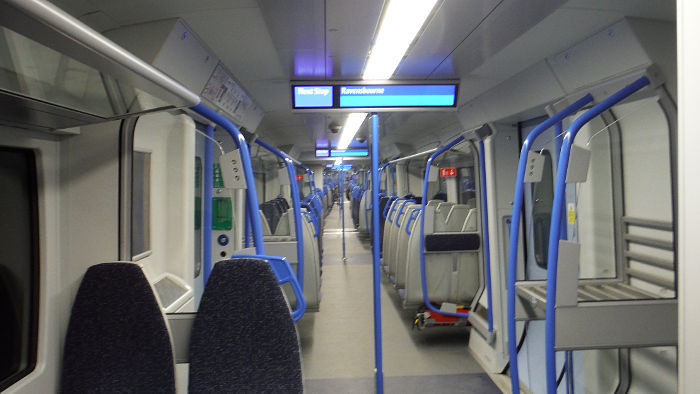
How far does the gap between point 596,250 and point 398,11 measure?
2.16m

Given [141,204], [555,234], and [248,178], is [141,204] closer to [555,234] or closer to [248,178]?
[248,178]

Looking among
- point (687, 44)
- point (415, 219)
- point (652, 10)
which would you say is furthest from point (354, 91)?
point (687, 44)

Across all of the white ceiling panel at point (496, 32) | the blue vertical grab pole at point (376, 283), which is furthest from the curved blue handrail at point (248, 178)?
the white ceiling panel at point (496, 32)

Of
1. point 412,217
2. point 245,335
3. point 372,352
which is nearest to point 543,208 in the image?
point 412,217

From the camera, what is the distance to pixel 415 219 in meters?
4.56

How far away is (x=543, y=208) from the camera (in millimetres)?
3748

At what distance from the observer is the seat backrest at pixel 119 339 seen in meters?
1.54

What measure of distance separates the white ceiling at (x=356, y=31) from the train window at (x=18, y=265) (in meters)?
0.90

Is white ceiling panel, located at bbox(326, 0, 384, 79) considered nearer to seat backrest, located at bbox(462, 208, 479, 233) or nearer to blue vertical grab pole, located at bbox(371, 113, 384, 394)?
blue vertical grab pole, located at bbox(371, 113, 384, 394)

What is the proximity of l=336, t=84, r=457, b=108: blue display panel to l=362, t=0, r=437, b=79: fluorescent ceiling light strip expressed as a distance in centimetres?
18

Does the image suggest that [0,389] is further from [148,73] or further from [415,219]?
[415,219]

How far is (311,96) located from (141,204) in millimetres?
1775

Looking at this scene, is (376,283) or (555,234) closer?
(555,234)

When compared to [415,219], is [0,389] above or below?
below
